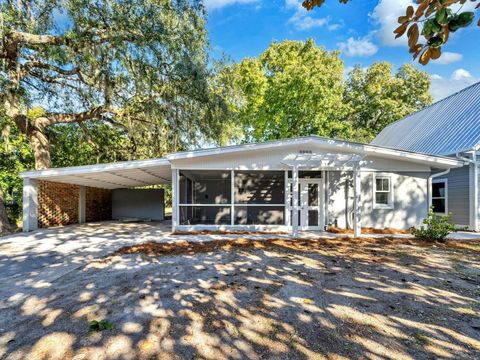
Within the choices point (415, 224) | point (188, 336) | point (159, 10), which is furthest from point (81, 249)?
point (415, 224)

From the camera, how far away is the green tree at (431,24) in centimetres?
120

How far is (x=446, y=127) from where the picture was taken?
11.2 meters

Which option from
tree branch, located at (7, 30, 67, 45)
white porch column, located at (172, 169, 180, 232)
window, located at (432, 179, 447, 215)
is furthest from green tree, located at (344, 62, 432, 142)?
tree branch, located at (7, 30, 67, 45)

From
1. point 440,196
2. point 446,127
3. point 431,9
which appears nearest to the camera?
point 431,9

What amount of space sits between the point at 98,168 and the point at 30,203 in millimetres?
A: 3005

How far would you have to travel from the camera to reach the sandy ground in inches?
91.3

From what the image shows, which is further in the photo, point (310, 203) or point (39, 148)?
point (39, 148)

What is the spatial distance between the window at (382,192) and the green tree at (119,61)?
20.4 ft

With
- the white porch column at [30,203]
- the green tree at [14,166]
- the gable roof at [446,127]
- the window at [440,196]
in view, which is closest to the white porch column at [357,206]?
the gable roof at [446,127]

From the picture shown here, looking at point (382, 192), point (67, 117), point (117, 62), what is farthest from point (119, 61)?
point (382, 192)

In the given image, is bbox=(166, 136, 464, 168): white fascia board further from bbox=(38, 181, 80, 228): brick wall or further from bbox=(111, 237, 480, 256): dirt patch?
bbox=(38, 181, 80, 228): brick wall

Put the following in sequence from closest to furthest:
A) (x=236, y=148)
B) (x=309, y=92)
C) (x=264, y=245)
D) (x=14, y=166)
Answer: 1. (x=264, y=245)
2. (x=236, y=148)
3. (x=14, y=166)
4. (x=309, y=92)

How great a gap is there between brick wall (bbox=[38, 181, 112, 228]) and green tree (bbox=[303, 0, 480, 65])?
11912 mm

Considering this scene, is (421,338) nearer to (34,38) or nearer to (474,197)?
(474,197)
